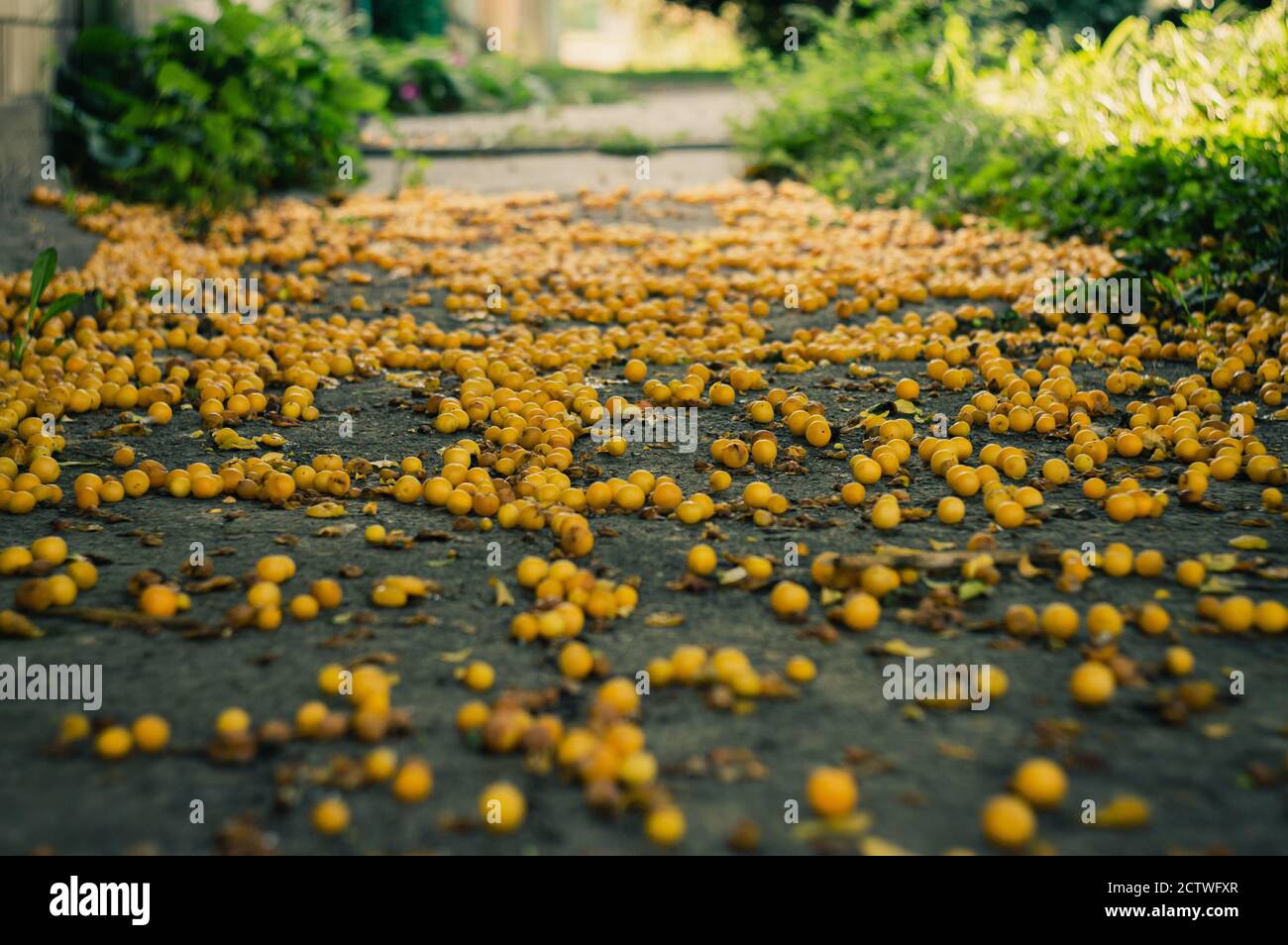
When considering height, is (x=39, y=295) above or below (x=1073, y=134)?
below

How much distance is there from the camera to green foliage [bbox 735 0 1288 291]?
19.6 feet

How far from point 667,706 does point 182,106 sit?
24.8 feet

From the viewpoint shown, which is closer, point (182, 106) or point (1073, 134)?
point (1073, 134)

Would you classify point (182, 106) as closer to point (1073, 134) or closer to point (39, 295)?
point (39, 295)

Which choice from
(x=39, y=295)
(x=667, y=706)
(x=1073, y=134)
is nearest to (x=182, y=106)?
(x=39, y=295)

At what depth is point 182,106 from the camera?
8.09 m

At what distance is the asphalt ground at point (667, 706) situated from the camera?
195cm

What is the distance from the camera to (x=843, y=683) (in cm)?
241

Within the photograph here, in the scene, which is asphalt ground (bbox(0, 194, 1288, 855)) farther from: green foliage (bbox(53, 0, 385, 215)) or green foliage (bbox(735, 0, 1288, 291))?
green foliage (bbox(53, 0, 385, 215))

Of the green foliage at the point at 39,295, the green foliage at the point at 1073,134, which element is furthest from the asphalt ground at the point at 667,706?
the green foliage at the point at 1073,134
